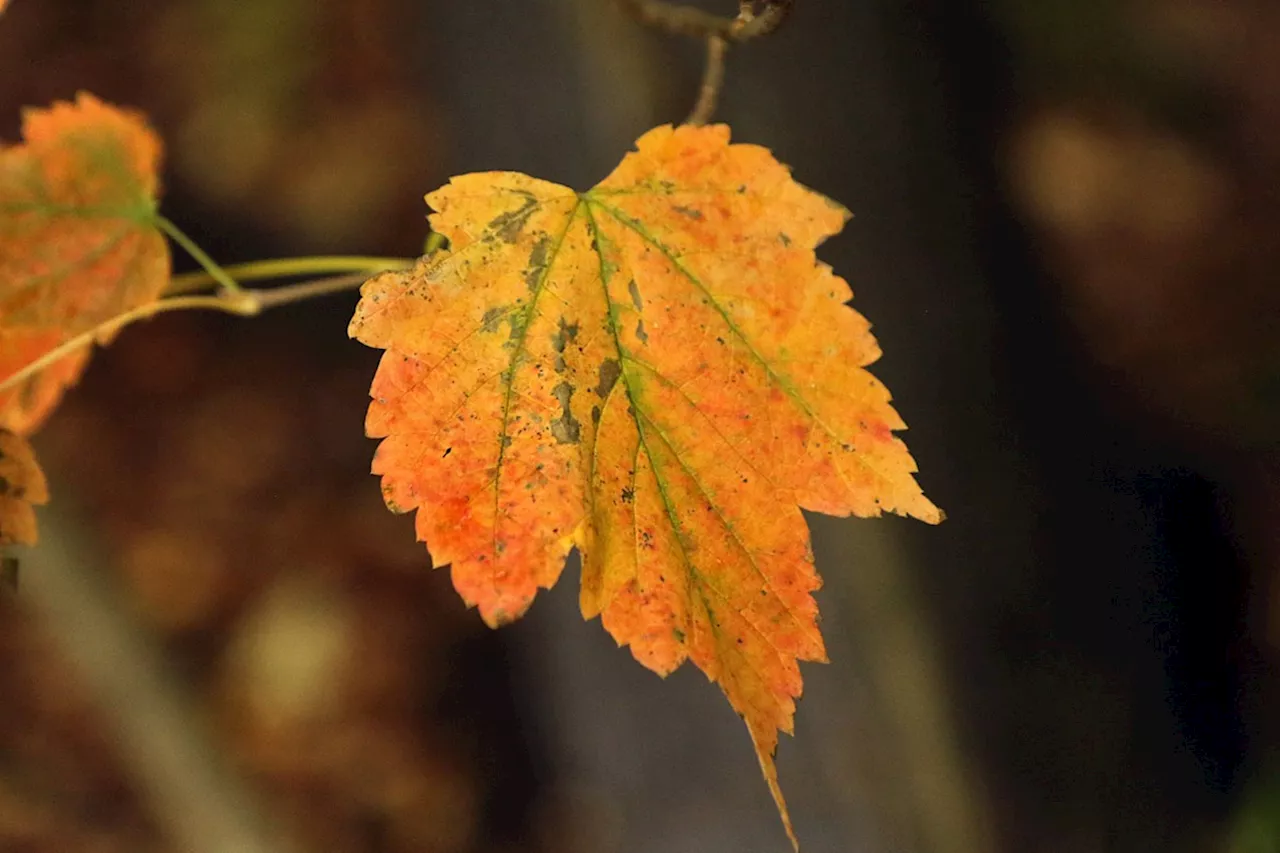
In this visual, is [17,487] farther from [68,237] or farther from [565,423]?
[565,423]

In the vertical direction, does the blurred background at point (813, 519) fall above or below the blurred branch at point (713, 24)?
below

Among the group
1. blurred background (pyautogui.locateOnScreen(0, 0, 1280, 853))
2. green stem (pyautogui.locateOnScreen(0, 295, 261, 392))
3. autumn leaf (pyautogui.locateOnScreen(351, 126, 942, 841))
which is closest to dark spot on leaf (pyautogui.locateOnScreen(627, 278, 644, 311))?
autumn leaf (pyautogui.locateOnScreen(351, 126, 942, 841))

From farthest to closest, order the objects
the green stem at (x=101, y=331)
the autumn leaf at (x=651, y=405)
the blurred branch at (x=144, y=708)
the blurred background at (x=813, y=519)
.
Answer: the blurred branch at (x=144, y=708) → the blurred background at (x=813, y=519) → the green stem at (x=101, y=331) → the autumn leaf at (x=651, y=405)

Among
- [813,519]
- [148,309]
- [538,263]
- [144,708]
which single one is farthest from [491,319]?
[144,708]

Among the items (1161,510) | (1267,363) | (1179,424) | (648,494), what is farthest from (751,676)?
(1267,363)

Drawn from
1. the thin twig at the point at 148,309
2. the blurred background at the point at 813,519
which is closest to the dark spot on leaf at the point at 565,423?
the thin twig at the point at 148,309

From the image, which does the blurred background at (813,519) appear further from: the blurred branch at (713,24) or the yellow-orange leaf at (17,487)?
the yellow-orange leaf at (17,487)

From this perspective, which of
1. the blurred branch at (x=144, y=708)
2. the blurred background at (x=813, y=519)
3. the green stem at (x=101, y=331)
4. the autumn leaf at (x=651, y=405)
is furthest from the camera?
the blurred branch at (x=144, y=708)
